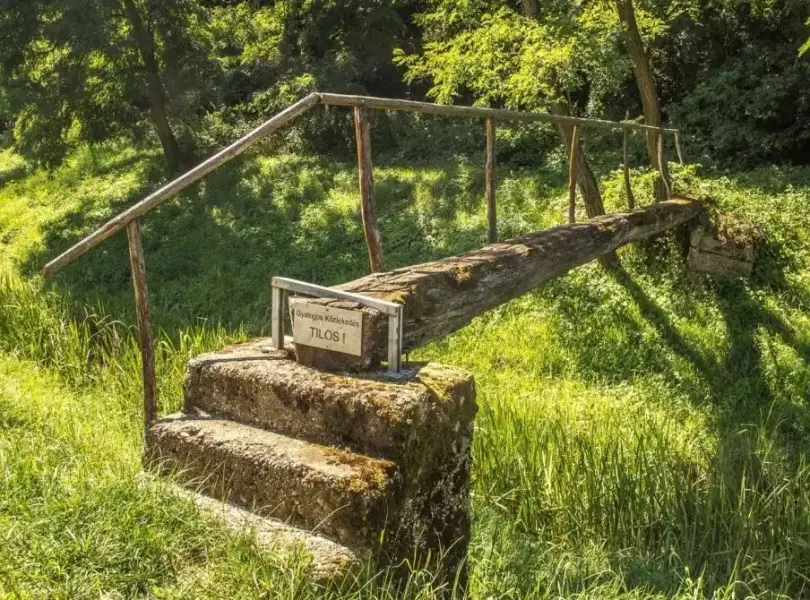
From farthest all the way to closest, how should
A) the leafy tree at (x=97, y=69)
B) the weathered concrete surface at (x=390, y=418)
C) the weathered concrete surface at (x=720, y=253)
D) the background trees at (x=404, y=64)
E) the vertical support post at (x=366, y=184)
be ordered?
the leafy tree at (x=97, y=69) → the background trees at (x=404, y=64) → the weathered concrete surface at (x=720, y=253) → the vertical support post at (x=366, y=184) → the weathered concrete surface at (x=390, y=418)

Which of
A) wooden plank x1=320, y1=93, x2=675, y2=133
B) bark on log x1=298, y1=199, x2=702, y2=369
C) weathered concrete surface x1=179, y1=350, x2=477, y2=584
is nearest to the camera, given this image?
weathered concrete surface x1=179, y1=350, x2=477, y2=584

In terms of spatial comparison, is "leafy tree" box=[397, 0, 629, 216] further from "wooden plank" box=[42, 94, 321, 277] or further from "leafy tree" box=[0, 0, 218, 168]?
"leafy tree" box=[0, 0, 218, 168]

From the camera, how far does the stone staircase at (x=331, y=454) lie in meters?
2.77

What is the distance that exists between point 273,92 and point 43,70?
4.42 meters

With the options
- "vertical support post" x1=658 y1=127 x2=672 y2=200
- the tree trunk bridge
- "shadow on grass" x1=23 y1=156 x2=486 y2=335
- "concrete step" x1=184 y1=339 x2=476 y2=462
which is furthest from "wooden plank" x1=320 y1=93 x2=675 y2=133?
"shadow on grass" x1=23 y1=156 x2=486 y2=335

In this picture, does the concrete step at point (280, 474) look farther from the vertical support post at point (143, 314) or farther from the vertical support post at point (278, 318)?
the vertical support post at point (278, 318)

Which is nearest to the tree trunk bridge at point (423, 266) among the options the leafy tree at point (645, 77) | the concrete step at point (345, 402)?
the concrete step at point (345, 402)

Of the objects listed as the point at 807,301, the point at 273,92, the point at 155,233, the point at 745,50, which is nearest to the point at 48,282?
the point at 155,233

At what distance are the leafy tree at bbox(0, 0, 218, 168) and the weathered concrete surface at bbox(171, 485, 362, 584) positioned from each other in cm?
1306

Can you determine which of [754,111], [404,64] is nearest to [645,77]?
[754,111]

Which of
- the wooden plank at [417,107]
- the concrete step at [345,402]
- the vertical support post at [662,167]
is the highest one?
the wooden plank at [417,107]

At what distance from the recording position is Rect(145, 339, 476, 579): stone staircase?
2771 millimetres

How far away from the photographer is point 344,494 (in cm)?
274

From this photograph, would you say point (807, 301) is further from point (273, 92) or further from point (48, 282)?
point (273, 92)
